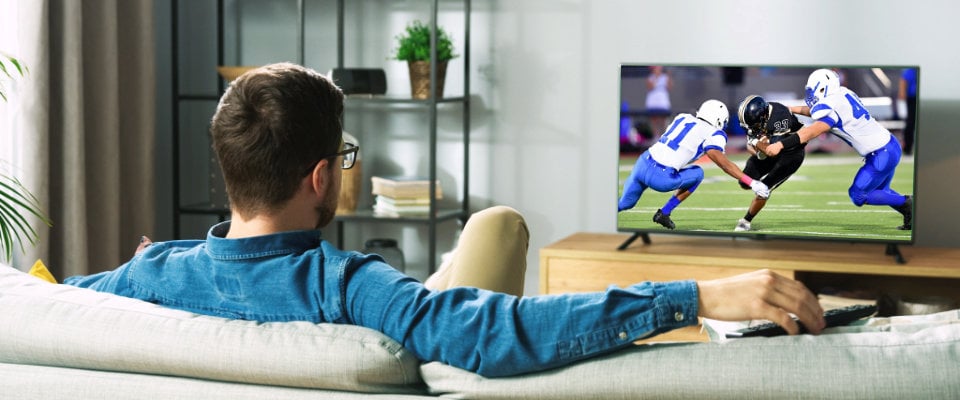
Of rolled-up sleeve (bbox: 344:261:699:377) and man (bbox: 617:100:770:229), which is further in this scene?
man (bbox: 617:100:770:229)

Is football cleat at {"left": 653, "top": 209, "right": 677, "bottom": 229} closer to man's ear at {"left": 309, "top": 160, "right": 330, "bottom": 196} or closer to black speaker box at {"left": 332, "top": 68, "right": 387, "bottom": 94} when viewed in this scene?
black speaker box at {"left": 332, "top": 68, "right": 387, "bottom": 94}

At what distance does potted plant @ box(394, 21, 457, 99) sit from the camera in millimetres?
4324

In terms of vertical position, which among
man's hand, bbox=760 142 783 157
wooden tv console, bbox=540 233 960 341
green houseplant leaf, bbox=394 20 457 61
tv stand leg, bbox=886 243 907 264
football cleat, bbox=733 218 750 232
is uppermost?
green houseplant leaf, bbox=394 20 457 61

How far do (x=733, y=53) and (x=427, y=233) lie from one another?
1490 millimetres

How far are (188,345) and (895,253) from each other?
3000 mm

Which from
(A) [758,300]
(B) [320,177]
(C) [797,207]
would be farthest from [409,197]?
(A) [758,300]

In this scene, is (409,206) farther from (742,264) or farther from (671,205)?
(742,264)

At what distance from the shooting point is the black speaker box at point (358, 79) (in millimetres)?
4273

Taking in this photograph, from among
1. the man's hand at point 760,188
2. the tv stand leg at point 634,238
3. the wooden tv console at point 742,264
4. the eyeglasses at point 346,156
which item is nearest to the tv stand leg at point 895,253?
the wooden tv console at point 742,264

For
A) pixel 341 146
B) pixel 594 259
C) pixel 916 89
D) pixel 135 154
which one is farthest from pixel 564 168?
pixel 341 146

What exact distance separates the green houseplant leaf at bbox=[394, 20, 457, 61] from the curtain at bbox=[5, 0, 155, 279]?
1040 millimetres

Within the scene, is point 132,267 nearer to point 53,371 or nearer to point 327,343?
point 53,371

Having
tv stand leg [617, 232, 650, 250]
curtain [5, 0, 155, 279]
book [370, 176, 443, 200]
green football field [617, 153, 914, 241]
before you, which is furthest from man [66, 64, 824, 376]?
book [370, 176, 443, 200]

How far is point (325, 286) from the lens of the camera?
4.53 feet
